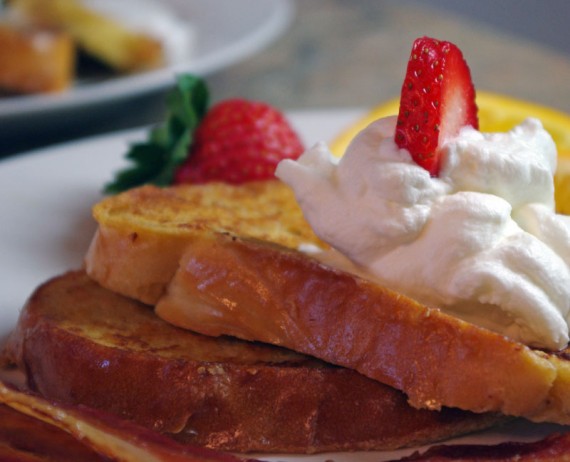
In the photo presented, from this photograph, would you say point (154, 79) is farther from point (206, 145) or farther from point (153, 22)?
point (206, 145)

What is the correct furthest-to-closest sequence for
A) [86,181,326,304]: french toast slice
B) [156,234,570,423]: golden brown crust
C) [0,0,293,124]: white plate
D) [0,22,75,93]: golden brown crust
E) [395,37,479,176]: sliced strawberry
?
[0,22,75,93]: golden brown crust
[0,0,293,124]: white plate
[86,181,326,304]: french toast slice
[395,37,479,176]: sliced strawberry
[156,234,570,423]: golden brown crust

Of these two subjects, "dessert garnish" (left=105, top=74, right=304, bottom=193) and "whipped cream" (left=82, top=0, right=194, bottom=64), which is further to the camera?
"whipped cream" (left=82, top=0, right=194, bottom=64)

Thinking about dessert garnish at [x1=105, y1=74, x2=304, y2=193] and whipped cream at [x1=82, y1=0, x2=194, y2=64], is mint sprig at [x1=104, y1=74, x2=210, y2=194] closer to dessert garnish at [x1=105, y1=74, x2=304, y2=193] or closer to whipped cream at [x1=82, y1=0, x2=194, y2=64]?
dessert garnish at [x1=105, y1=74, x2=304, y2=193]

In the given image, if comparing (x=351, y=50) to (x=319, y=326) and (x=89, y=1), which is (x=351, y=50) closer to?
(x=89, y=1)

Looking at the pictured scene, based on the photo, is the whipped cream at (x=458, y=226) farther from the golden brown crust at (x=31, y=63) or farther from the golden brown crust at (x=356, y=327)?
the golden brown crust at (x=31, y=63)

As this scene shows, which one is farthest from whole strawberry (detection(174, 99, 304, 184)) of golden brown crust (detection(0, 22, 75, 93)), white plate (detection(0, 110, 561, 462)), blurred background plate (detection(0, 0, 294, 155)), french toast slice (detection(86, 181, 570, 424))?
golden brown crust (detection(0, 22, 75, 93))

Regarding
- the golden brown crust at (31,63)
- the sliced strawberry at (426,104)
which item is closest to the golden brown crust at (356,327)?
the sliced strawberry at (426,104)

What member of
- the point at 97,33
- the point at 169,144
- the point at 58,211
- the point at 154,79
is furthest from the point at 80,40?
the point at 58,211
